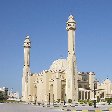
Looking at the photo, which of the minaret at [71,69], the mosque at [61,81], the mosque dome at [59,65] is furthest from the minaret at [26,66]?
the minaret at [71,69]

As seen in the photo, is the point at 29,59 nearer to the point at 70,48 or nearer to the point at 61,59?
the point at 61,59

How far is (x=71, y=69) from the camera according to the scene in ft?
241

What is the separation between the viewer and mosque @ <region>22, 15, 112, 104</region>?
73.4 meters

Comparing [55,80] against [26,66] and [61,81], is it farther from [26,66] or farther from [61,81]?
[26,66]

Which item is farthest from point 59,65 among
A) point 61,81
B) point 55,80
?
point 61,81

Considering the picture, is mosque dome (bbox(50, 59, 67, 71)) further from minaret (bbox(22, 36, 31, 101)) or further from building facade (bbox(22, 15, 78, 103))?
minaret (bbox(22, 36, 31, 101))

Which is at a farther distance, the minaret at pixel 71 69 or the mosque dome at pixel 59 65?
the mosque dome at pixel 59 65

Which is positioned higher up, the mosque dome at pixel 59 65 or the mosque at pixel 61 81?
the mosque dome at pixel 59 65

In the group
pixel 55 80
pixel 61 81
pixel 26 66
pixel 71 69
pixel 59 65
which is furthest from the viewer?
pixel 26 66

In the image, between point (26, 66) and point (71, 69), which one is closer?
point (71, 69)

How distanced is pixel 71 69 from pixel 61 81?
7.66 metres

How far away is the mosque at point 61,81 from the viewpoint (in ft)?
241

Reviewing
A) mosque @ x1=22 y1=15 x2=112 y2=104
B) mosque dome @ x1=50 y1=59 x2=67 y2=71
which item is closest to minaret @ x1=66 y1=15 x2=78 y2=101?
mosque @ x1=22 y1=15 x2=112 y2=104

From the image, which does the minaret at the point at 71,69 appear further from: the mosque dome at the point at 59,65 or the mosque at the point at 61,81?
the mosque dome at the point at 59,65
